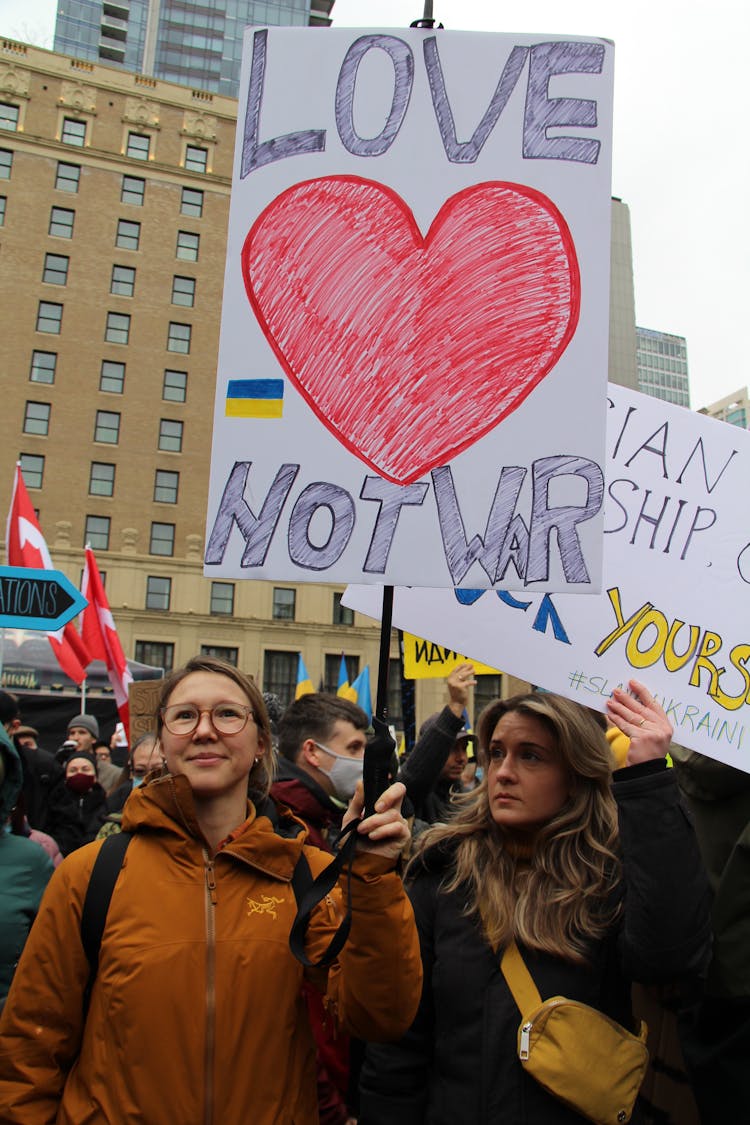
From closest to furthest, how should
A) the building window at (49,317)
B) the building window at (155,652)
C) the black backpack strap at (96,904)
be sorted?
1. the black backpack strap at (96,904)
2. the building window at (155,652)
3. the building window at (49,317)

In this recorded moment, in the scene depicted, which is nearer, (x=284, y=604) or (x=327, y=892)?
(x=327, y=892)

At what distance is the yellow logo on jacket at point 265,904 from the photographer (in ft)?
6.43

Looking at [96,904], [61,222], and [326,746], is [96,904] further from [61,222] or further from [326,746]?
[61,222]

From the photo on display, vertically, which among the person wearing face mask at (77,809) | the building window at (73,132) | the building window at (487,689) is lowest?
the building window at (487,689)

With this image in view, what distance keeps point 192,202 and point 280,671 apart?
72.8 feet

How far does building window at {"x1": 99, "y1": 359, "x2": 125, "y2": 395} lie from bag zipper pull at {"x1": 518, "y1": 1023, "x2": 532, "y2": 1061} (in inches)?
1546

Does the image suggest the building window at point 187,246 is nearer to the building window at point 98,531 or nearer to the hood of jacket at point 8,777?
the building window at point 98,531

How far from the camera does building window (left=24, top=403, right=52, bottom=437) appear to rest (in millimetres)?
37125

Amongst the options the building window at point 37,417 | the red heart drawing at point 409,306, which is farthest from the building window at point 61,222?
the red heart drawing at point 409,306

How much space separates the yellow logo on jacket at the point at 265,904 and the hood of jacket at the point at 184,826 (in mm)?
48

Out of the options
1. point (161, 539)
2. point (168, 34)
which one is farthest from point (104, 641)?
point (168, 34)

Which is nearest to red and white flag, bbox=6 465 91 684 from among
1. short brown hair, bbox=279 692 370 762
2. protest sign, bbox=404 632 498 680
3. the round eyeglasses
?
protest sign, bbox=404 632 498 680

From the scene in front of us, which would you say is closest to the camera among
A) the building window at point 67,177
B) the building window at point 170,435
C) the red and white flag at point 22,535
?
the red and white flag at point 22,535

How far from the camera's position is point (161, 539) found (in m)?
38.2
